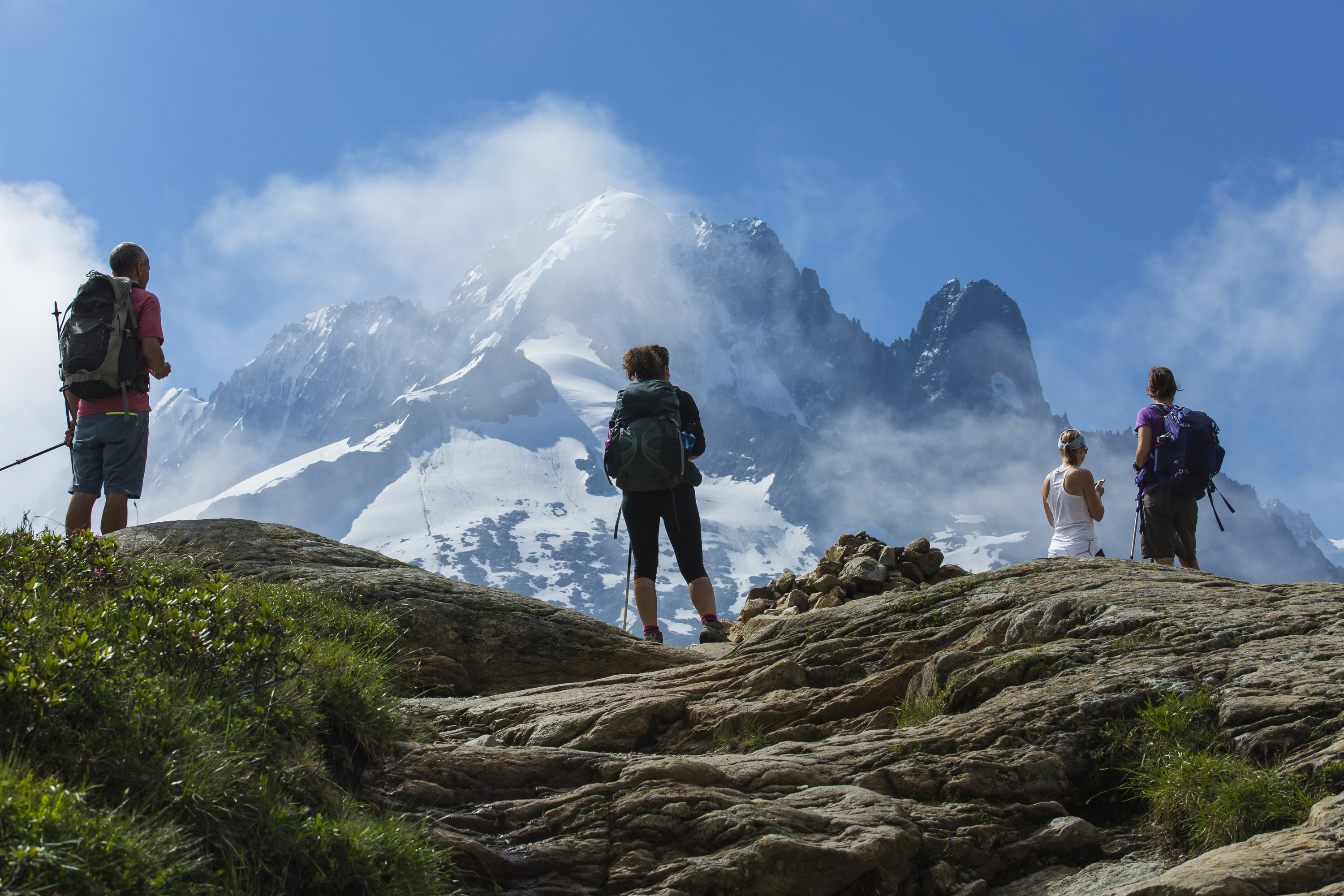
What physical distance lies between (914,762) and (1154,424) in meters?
7.41

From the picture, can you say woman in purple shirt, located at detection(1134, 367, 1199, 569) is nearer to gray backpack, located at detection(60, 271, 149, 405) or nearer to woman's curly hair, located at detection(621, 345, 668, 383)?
woman's curly hair, located at detection(621, 345, 668, 383)

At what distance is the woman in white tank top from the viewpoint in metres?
10.7

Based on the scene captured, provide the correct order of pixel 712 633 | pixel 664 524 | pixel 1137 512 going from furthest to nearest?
pixel 1137 512 → pixel 712 633 → pixel 664 524

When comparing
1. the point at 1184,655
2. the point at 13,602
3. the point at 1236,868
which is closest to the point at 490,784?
the point at 13,602

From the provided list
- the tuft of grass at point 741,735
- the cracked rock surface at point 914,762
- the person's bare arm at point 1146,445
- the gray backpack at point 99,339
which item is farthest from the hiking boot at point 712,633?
the gray backpack at point 99,339

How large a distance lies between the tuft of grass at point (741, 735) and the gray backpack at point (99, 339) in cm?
682

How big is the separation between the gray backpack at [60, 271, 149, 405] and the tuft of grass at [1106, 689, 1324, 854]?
9253 mm

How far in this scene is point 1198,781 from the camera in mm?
4633

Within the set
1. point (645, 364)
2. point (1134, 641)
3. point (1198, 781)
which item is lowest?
point (1198, 781)

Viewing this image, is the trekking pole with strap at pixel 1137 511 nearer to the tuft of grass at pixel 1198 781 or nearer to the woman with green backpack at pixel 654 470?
the woman with green backpack at pixel 654 470

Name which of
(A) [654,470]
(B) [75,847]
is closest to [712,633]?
(A) [654,470]

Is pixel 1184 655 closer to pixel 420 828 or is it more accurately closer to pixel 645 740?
pixel 645 740

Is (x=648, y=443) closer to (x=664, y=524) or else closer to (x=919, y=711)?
(x=664, y=524)

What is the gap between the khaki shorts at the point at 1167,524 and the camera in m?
Answer: 10.7
